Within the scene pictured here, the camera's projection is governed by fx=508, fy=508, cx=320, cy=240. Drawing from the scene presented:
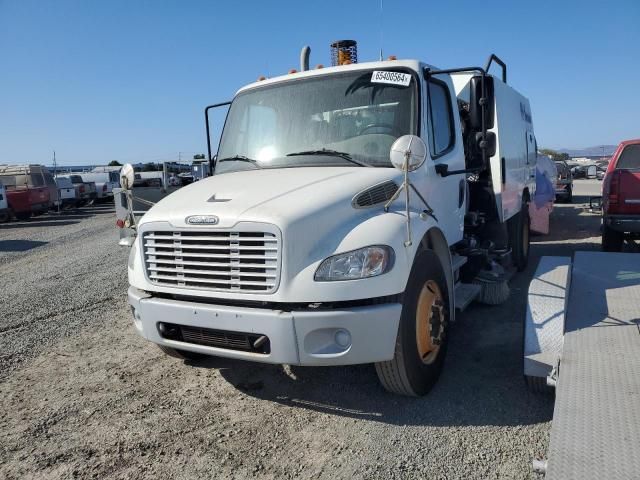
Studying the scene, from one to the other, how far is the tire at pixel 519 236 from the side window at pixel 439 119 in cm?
305

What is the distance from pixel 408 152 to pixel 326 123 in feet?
3.72

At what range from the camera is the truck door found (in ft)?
13.6

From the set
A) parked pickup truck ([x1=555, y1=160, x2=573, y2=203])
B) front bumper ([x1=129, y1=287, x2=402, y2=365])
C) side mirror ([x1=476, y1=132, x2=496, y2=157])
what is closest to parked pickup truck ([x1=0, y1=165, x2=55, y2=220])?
front bumper ([x1=129, y1=287, x2=402, y2=365])

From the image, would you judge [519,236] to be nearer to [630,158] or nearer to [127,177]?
[630,158]

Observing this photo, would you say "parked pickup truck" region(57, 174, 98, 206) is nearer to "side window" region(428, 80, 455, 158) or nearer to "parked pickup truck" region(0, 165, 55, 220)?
"parked pickup truck" region(0, 165, 55, 220)

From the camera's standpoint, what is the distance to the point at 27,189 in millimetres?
19297

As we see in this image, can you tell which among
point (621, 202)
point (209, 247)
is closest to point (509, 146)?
point (621, 202)

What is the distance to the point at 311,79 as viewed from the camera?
4.42 meters

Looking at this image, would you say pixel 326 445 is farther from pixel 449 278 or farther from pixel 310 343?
pixel 449 278

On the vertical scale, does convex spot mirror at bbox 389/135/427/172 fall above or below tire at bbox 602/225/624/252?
above

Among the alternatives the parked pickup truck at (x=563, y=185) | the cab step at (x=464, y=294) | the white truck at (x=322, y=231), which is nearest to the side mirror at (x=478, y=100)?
the white truck at (x=322, y=231)

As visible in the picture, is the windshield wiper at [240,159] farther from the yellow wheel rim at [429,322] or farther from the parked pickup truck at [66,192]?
the parked pickup truck at [66,192]

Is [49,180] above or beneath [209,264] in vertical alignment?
above

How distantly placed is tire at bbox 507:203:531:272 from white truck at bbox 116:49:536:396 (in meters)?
2.88
